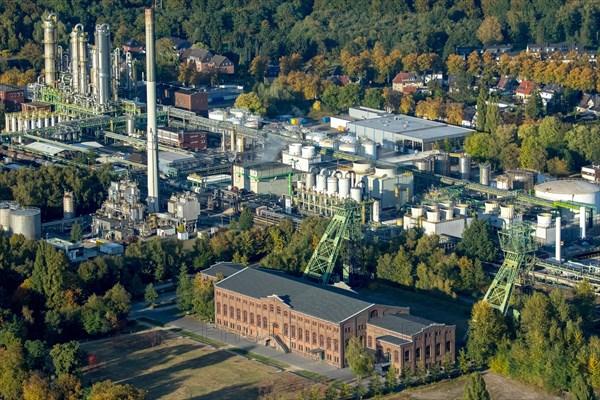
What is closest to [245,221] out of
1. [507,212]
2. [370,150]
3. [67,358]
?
[507,212]

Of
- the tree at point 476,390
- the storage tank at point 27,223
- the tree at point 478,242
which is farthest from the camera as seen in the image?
the storage tank at point 27,223

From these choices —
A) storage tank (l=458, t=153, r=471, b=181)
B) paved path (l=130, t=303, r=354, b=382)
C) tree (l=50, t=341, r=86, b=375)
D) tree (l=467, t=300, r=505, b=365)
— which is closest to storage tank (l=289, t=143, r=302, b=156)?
storage tank (l=458, t=153, r=471, b=181)

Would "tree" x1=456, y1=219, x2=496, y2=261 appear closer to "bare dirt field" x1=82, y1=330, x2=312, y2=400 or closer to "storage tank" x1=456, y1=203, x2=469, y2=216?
"storage tank" x1=456, y1=203, x2=469, y2=216

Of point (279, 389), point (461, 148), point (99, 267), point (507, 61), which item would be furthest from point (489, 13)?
point (279, 389)

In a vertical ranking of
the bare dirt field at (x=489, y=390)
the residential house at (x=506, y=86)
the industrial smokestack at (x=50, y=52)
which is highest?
the industrial smokestack at (x=50, y=52)

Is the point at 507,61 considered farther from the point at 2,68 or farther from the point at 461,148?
the point at 2,68

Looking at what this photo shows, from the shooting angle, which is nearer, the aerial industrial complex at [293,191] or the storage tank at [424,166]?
the aerial industrial complex at [293,191]

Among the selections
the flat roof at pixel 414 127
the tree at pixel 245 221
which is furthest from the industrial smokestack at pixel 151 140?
the flat roof at pixel 414 127

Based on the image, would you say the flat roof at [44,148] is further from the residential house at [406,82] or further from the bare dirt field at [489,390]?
the bare dirt field at [489,390]
